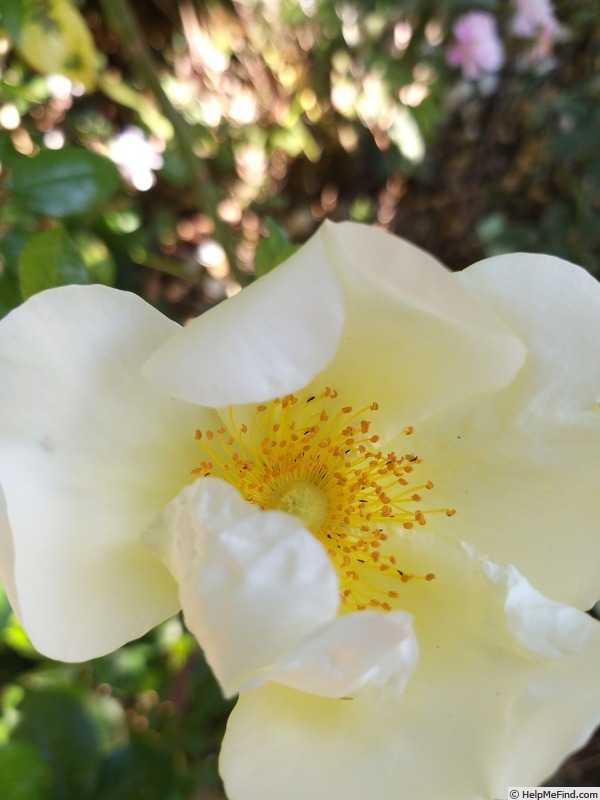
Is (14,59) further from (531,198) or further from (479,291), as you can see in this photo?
(531,198)

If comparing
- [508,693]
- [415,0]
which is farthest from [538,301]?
[415,0]

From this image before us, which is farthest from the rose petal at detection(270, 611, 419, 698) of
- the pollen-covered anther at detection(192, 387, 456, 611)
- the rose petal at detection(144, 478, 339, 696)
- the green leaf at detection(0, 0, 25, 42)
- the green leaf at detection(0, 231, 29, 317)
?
the green leaf at detection(0, 0, 25, 42)

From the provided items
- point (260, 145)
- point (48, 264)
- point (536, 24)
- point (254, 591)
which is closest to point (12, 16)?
point (48, 264)

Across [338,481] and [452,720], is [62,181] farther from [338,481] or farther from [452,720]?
[452,720]

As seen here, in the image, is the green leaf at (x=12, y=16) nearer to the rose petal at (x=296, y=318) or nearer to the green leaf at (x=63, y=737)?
the rose petal at (x=296, y=318)

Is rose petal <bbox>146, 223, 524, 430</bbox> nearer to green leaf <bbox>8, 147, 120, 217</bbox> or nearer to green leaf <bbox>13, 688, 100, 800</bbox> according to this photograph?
green leaf <bbox>8, 147, 120, 217</bbox>
